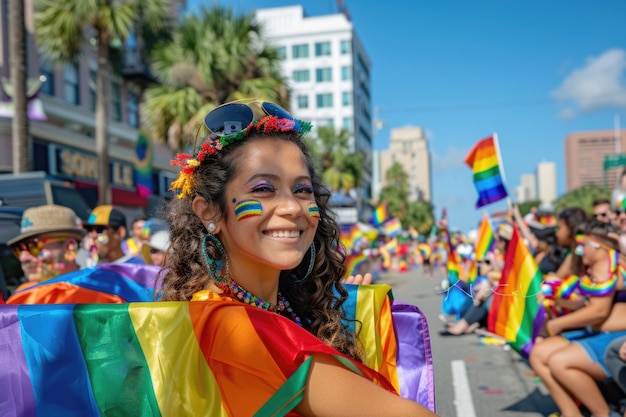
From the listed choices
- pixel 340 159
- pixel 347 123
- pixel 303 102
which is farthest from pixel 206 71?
pixel 303 102

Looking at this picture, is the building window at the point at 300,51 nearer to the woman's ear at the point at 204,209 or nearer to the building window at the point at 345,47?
the building window at the point at 345,47

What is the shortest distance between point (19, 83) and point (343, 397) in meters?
10.6

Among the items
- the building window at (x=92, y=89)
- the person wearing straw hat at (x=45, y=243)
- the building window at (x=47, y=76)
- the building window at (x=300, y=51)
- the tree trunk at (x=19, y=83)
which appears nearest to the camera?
the person wearing straw hat at (x=45, y=243)

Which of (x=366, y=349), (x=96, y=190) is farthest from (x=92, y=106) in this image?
(x=366, y=349)

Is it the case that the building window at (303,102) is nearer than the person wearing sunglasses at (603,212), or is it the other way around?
the person wearing sunglasses at (603,212)

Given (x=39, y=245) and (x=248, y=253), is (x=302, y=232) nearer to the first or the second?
(x=248, y=253)

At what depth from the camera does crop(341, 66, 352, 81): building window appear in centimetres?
6925

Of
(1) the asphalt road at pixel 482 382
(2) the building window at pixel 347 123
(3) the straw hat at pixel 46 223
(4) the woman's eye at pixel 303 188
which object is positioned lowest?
(1) the asphalt road at pixel 482 382

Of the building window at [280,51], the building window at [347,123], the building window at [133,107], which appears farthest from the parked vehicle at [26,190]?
the building window at [347,123]

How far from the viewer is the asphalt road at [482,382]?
566 centimetres

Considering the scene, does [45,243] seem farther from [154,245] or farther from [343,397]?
[343,397]

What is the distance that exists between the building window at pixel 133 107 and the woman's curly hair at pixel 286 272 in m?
25.3

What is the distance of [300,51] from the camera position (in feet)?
232

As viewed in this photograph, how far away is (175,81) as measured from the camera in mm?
15922
